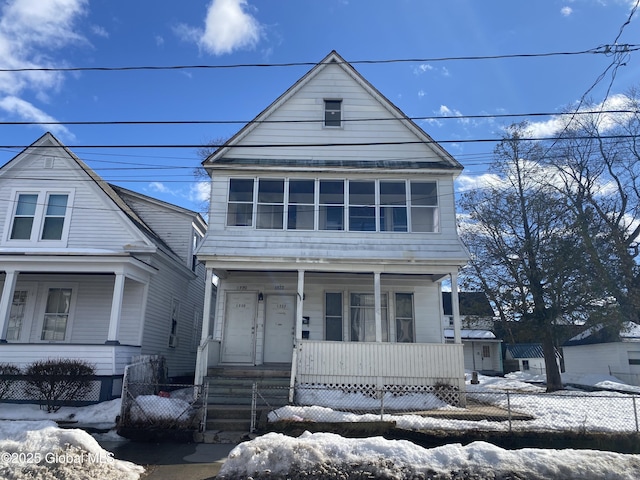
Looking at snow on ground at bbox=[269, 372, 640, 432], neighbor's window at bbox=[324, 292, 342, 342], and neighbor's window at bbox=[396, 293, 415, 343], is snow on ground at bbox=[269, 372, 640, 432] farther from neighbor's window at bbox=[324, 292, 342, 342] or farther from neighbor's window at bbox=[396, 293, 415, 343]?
neighbor's window at bbox=[396, 293, 415, 343]

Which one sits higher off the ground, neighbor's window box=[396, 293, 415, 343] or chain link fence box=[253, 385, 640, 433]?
neighbor's window box=[396, 293, 415, 343]

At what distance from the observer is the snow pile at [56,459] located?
5680mm

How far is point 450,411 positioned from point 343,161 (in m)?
7.60

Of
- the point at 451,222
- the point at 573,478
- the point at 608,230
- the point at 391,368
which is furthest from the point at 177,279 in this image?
the point at 608,230

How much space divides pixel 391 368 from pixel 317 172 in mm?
6010

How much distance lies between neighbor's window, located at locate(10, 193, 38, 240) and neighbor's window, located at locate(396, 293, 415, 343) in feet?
38.4

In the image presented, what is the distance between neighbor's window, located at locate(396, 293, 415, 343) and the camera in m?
14.2

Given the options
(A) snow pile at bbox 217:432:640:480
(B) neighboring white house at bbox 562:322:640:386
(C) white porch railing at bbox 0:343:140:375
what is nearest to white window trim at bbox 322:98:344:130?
(C) white porch railing at bbox 0:343:140:375

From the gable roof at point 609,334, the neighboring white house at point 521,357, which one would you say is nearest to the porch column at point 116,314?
the gable roof at point 609,334

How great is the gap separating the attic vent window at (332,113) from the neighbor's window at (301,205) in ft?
7.36

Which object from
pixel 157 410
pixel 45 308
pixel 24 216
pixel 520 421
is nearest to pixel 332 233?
pixel 157 410

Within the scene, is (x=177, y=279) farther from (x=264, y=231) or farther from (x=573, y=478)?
(x=573, y=478)

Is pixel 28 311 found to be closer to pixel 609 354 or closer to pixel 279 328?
pixel 279 328

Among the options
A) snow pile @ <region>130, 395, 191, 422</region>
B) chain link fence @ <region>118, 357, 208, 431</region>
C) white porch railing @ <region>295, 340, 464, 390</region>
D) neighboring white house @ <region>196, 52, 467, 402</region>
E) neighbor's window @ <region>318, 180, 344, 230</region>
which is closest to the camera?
chain link fence @ <region>118, 357, 208, 431</region>
